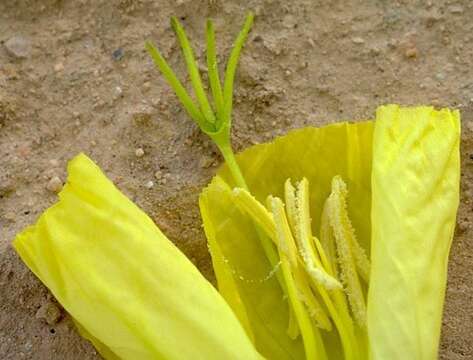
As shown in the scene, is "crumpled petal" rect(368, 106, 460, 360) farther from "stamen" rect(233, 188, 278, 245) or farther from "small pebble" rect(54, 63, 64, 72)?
"small pebble" rect(54, 63, 64, 72)

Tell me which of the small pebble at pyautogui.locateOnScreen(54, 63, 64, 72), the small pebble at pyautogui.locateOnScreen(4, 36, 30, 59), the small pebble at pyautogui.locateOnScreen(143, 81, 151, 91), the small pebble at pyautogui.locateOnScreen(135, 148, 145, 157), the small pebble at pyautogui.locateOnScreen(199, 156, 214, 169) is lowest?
the small pebble at pyautogui.locateOnScreen(199, 156, 214, 169)

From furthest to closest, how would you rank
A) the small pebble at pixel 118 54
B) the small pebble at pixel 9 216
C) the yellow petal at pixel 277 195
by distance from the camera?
the small pebble at pixel 118 54 < the small pebble at pixel 9 216 < the yellow petal at pixel 277 195

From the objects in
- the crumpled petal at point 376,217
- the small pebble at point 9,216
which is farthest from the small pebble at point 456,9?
the small pebble at point 9,216

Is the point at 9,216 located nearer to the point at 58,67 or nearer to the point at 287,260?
the point at 58,67

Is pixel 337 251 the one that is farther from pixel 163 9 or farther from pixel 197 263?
pixel 163 9

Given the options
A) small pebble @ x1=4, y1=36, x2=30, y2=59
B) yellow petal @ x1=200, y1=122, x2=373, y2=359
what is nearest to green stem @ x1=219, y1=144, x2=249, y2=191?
yellow petal @ x1=200, y1=122, x2=373, y2=359

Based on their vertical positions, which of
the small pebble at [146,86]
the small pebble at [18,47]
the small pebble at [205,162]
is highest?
the small pebble at [18,47]

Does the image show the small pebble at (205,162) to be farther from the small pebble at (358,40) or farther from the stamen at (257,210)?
the small pebble at (358,40)

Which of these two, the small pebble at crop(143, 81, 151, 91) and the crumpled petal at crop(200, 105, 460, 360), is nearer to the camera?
the crumpled petal at crop(200, 105, 460, 360)
